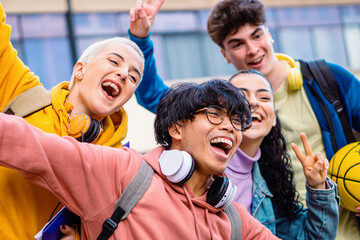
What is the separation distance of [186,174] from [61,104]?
2.65ft

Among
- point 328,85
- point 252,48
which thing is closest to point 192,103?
point 252,48

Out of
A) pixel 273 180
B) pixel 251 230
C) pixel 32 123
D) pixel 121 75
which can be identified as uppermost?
pixel 121 75

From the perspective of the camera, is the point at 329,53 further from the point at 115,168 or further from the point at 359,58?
the point at 115,168

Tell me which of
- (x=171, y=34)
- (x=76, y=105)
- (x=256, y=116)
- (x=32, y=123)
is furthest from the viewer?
(x=171, y=34)

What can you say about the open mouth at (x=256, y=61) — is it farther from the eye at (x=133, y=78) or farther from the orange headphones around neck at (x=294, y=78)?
the eye at (x=133, y=78)

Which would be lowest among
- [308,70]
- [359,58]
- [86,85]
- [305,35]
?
[359,58]

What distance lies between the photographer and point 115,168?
1.74 meters

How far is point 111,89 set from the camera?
7.59ft

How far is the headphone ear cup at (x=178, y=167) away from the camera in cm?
179

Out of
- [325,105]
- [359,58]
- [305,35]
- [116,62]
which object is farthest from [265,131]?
[359,58]

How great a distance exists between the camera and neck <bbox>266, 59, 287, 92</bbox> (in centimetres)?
315

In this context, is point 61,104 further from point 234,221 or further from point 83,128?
point 234,221

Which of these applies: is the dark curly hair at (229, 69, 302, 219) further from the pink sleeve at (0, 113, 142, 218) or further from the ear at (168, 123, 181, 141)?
the pink sleeve at (0, 113, 142, 218)

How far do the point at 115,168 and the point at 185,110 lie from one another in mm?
469
